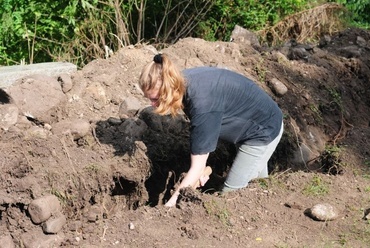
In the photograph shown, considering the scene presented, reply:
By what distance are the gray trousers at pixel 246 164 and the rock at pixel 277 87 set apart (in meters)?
1.76

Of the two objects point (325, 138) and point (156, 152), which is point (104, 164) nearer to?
point (156, 152)

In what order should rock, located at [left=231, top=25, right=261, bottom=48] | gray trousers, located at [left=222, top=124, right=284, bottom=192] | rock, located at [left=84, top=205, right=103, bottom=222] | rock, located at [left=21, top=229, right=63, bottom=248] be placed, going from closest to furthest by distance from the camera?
rock, located at [left=21, top=229, right=63, bottom=248] < rock, located at [left=84, top=205, right=103, bottom=222] < gray trousers, located at [left=222, top=124, right=284, bottom=192] < rock, located at [left=231, top=25, right=261, bottom=48]

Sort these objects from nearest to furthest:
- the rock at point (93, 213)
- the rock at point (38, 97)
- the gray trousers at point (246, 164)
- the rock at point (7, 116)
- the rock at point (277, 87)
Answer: the rock at point (93, 213) < the gray trousers at point (246, 164) < the rock at point (7, 116) < the rock at point (38, 97) < the rock at point (277, 87)

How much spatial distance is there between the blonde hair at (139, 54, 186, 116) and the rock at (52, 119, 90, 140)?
1.24 metres

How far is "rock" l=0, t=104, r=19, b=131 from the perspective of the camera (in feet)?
18.0

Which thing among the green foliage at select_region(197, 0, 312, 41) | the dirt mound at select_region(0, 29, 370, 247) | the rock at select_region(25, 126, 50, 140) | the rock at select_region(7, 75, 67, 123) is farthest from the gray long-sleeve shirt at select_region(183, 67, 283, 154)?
the green foliage at select_region(197, 0, 312, 41)

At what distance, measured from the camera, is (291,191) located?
535 cm

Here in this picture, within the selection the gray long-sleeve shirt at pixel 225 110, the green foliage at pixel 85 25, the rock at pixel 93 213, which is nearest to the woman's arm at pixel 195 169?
the gray long-sleeve shirt at pixel 225 110

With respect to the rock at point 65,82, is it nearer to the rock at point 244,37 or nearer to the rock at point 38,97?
the rock at point 38,97

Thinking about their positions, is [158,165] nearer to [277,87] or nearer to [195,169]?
[195,169]

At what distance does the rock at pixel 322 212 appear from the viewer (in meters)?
4.95

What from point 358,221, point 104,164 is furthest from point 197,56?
point 358,221

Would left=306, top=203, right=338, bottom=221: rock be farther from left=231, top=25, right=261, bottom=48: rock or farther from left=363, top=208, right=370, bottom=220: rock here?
left=231, top=25, right=261, bottom=48: rock

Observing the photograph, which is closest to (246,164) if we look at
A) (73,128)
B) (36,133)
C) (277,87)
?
(73,128)
